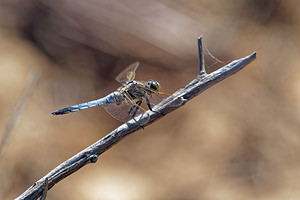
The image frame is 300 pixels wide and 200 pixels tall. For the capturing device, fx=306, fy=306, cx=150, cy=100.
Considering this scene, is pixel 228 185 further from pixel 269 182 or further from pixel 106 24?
pixel 106 24

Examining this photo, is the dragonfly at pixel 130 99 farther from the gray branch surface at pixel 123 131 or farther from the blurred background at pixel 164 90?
the blurred background at pixel 164 90

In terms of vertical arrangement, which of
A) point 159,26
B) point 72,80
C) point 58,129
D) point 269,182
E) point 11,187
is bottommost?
point 269,182

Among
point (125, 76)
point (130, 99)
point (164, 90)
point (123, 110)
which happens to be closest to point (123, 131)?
point (123, 110)

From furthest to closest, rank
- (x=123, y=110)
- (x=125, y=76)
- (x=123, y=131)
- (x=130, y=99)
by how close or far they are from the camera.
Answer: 1. (x=125, y=76)
2. (x=130, y=99)
3. (x=123, y=110)
4. (x=123, y=131)

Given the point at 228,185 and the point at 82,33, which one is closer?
the point at 228,185

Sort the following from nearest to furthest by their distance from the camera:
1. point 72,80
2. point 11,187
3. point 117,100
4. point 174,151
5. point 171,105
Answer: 1. point 171,105
2. point 117,100
3. point 11,187
4. point 174,151
5. point 72,80

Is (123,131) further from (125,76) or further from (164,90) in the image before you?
(164,90)

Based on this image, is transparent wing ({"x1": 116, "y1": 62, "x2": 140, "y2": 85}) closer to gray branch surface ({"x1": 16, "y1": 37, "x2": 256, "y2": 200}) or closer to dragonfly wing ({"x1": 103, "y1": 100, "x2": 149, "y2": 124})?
dragonfly wing ({"x1": 103, "y1": 100, "x2": 149, "y2": 124})

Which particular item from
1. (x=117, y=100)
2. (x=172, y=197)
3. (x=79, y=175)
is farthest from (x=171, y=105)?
(x=79, y=175)
